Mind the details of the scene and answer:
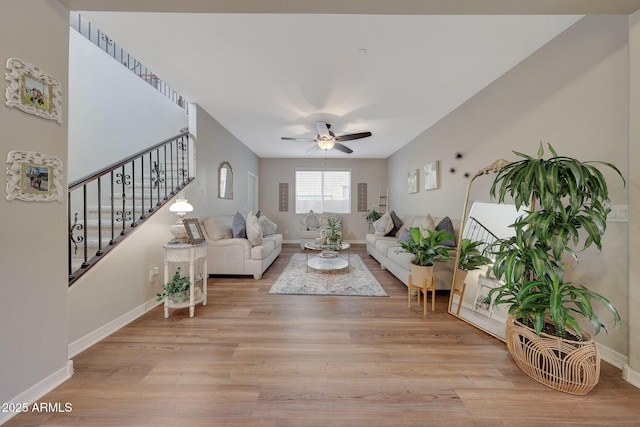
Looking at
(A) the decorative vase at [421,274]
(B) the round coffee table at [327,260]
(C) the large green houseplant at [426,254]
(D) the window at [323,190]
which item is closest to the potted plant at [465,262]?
(C) the large green houseplant at [426,254]

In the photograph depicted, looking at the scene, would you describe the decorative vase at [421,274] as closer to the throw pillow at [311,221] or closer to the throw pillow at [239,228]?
the throw pillow at [239,228]

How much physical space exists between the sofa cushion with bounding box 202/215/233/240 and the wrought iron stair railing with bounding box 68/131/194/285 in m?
0.67

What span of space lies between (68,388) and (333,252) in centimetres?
327

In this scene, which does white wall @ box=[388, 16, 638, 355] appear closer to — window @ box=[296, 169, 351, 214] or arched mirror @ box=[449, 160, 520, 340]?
arched mirror @ box=[449, 160, 520, 340]

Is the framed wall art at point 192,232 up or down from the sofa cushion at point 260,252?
up

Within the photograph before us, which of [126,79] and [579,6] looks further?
[126,79]

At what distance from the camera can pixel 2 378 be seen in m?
1.16

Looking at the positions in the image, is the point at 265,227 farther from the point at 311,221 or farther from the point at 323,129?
the point at 323,129

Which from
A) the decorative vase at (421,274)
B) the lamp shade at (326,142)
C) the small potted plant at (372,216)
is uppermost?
the lamp shade at (326,142)

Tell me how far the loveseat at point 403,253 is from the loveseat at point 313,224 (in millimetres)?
1209

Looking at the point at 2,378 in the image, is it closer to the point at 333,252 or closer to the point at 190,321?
the point at 190,321

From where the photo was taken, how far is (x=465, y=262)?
2.29 metres

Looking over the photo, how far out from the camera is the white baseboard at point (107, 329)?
5.55 ft

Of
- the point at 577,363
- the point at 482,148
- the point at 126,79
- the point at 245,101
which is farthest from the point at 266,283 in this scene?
the point at 126,79
